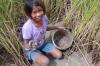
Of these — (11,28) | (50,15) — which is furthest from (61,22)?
(11,28)

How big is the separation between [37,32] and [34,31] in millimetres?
28

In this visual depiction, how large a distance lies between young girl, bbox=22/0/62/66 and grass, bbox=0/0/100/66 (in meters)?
0.09

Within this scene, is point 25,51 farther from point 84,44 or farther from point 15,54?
point 84,44

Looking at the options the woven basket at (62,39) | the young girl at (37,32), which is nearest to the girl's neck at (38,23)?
the young girl at (37,32)

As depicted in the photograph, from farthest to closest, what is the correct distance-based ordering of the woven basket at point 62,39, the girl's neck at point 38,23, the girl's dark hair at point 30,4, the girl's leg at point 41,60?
the woven basket at point 62,39
the girl's leg at point 41,60
the girl's neck at point 38,23
the girl's dark hair at point 30,4

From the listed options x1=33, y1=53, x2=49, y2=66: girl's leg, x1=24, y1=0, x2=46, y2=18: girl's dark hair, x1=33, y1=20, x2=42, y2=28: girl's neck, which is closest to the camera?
x1=24, y1=0, x2=46, y2=18: girl's dark hair

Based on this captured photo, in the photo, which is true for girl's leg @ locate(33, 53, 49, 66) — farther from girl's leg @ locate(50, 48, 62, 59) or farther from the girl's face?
the girl's face

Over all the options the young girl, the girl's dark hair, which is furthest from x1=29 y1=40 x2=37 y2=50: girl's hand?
the girl's dark hair

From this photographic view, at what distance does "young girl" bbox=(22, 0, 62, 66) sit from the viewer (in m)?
2.21

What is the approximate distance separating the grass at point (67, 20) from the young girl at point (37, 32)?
0.09 m

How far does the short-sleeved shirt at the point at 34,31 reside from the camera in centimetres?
227

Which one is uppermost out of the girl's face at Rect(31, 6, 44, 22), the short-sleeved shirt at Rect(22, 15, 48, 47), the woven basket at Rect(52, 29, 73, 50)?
the girl's face at Rect(31, 6, 44, 22)

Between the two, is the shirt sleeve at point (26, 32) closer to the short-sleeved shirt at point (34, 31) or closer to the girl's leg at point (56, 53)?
the short-sleeved shirt at point (34, 31)

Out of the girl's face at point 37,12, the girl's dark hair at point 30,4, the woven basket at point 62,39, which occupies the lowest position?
the woven basket at point 62,39
